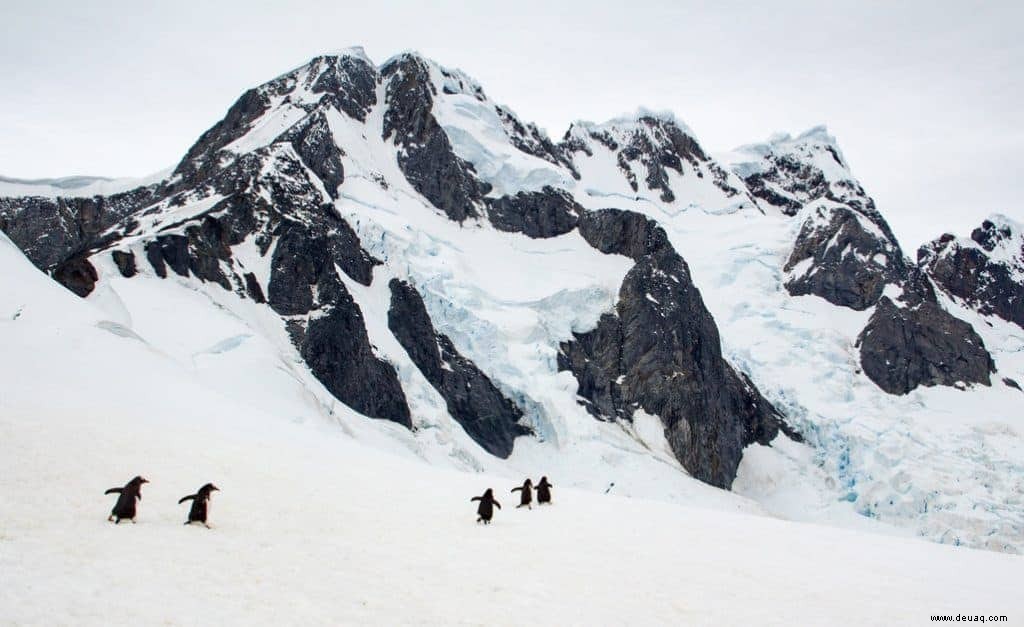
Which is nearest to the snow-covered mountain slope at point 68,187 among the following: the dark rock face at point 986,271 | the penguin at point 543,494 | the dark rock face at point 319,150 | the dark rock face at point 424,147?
the dark rock face at point 319,150

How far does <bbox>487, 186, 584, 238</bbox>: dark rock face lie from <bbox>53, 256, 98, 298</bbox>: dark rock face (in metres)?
84.3

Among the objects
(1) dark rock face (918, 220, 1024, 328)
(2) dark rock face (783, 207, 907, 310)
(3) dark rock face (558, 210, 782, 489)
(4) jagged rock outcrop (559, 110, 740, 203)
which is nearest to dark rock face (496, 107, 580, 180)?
(4) jagged rock outcrop (559, 110, 740, 203)

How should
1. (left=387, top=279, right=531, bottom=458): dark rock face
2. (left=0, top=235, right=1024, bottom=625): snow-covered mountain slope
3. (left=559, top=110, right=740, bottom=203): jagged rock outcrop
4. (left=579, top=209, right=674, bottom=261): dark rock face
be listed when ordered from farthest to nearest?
(left=559, top=110, right=740, bottom=203): jagged rock outcrop < (left=579, top=209, right=674, bottom=261): dark rock face < (left=387, top=279, right=531, bottom=458): dark rock face < (left=0, top=235, right=1024, bottom=625): snow-covered mountain slope

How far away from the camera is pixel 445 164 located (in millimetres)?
139500

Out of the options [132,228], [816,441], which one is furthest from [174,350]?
[816,441]

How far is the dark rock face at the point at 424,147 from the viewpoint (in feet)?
447

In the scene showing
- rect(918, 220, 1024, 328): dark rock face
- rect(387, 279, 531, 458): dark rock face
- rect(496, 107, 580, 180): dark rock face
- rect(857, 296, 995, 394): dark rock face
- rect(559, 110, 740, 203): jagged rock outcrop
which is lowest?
rect(387, 279, 531, 458): dark rock face

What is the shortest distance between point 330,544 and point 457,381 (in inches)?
3104

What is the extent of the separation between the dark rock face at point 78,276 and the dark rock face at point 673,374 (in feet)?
198

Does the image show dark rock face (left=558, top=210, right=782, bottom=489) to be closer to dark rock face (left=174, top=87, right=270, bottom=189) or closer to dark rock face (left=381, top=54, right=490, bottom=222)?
dark rock face (left=381, top=54, right=490, bottom=222)

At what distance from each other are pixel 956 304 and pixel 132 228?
165418 mm

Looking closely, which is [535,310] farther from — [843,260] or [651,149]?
[651,149]

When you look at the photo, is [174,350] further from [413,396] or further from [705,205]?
[705,205]

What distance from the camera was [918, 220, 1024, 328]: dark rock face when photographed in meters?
169
